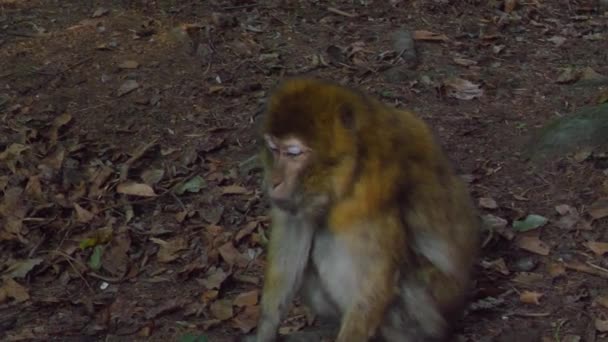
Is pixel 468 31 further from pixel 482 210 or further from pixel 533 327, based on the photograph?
pixel 533 327

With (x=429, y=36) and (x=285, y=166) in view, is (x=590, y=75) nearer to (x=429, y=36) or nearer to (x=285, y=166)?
(x=429, y=36)

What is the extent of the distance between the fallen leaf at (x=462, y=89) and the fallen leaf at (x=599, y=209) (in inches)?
61.7

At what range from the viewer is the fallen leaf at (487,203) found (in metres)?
5.79

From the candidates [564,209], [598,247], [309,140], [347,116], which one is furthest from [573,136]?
[309,140]

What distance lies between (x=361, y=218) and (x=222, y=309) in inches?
54.4

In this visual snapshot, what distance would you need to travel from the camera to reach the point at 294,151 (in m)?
3.98

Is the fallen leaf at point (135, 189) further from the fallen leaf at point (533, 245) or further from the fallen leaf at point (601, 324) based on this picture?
the fallen leaf at point (601, 324)

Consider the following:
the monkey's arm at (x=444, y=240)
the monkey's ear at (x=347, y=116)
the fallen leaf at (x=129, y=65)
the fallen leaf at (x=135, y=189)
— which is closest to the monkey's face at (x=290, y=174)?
the monkey's ear at (x=347, y=116)

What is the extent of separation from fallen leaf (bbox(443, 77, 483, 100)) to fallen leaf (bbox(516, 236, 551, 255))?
5.63ft

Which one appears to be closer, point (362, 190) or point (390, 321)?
point (362, 190)

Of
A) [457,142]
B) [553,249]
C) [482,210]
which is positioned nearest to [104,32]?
[457,142]

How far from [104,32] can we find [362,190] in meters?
4.13

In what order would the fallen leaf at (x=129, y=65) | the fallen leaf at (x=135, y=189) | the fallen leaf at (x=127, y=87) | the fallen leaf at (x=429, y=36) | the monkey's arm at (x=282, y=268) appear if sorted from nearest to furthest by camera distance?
the monkey's arm at (x=282, y=268) < the fallen leaf at (x=135, y=189) < the fallen leaf at (x=127, y=87) < the fallen leaf at (x=129, y=65) < the fallen leaf at (x=429, y=36)

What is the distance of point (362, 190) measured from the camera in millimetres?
4074
